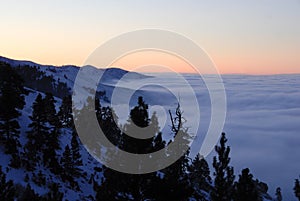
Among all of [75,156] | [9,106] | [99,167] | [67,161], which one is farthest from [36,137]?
[99,167]

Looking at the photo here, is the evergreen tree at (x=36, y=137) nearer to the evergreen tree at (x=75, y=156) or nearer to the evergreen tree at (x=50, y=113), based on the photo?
the evergreen tree at (x=50, y=113)

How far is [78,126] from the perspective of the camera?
201 feet

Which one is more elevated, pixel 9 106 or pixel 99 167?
pixel 9 106

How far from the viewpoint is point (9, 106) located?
1492 inches

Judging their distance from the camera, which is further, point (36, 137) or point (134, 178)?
point (36, 137)

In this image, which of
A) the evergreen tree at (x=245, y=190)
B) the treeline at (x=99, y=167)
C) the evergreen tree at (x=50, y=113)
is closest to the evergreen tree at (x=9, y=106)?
the treeline at (x=99, y=167)

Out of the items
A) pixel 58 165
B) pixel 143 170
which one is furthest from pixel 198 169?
pixel 143 170

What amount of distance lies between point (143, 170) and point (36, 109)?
23665 mm

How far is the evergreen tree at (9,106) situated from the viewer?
124 feet

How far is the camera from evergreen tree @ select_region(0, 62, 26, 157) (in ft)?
124

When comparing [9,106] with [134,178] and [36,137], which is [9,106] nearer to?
[36,137]

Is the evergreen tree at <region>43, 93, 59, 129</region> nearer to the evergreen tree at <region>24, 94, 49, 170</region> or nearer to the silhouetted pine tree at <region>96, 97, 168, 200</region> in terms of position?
the evergreen tree at <region>24, 94, 49, 170</region>

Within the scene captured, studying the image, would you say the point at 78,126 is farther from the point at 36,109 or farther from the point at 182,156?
the point at 182,156

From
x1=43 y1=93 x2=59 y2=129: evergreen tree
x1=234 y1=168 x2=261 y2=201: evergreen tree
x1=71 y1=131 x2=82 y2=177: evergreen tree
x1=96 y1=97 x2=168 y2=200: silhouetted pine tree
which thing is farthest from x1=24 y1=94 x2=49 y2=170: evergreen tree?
x1=234 y1=168 x2=261 y2=201: evergreen tree
